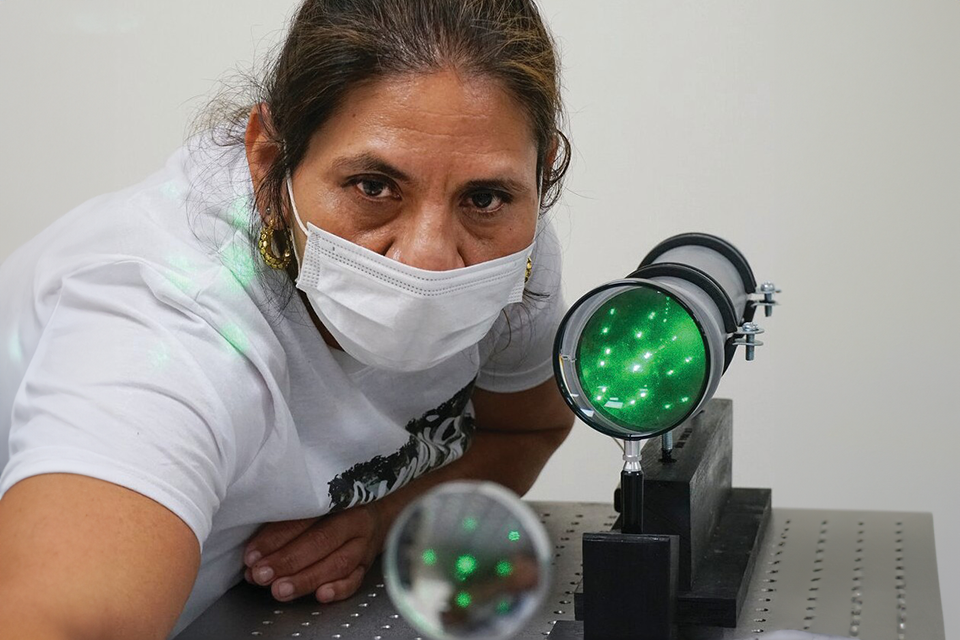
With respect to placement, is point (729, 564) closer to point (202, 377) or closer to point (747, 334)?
point (747, 334)

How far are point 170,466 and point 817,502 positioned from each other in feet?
5.98

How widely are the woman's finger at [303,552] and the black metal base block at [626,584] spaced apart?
0.32 m

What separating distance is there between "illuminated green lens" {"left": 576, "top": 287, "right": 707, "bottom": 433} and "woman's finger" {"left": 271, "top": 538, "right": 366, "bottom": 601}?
0.36m

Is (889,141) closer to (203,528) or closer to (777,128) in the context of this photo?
(777,128)

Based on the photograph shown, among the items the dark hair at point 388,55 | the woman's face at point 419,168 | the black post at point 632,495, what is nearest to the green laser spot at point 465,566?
the black post at point 632,495

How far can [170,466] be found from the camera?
811mm

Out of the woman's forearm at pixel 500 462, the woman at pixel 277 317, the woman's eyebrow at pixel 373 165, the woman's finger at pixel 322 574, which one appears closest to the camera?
the woman at pixel 277 317

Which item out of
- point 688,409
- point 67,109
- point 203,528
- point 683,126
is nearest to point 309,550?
point 203,528

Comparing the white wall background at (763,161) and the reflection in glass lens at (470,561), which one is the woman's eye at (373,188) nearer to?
the reflection in glass lens at (470,561)

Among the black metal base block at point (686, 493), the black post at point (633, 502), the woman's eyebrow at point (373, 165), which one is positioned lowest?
the black metal base block at point (686, 493)

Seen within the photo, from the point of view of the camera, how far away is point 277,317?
3.31 ft

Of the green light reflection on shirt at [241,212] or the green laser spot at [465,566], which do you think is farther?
the green light reflection on shirt at [241,212]

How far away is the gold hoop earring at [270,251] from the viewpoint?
101 centimetres

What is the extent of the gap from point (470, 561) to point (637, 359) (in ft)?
0.60
